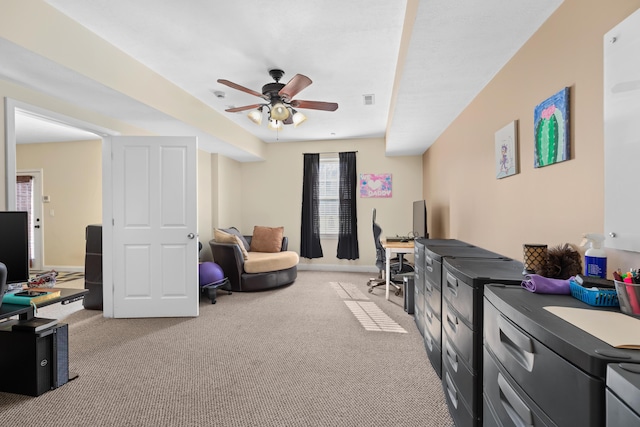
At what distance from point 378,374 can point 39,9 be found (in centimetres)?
344

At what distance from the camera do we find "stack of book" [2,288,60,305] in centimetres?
194

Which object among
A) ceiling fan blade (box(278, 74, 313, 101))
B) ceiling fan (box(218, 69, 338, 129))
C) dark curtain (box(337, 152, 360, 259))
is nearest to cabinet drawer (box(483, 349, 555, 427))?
ceiling fan blade (box(278, 74, 313, 101))

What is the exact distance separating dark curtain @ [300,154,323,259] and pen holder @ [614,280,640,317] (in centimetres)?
532

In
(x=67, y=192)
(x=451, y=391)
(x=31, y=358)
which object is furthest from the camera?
(x=67, y=192)

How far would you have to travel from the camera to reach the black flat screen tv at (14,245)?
184 centimetres

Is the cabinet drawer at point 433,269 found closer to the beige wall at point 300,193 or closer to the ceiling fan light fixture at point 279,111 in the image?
the ceiling fan light fixture at point 279,111

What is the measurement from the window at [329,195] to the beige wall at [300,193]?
0.23m

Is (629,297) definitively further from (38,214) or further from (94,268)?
(38,214)

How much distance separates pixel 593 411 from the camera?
0.68 m

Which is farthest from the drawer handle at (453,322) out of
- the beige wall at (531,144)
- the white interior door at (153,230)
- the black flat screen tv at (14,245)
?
the white interior door at (153,230)

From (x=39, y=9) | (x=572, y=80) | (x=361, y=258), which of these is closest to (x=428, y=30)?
(x=572, y=80)

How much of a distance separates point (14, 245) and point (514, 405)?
8.54 ft

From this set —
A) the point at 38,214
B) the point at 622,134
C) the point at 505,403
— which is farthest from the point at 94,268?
the point at 622,134

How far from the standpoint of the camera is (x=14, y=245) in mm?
1856
